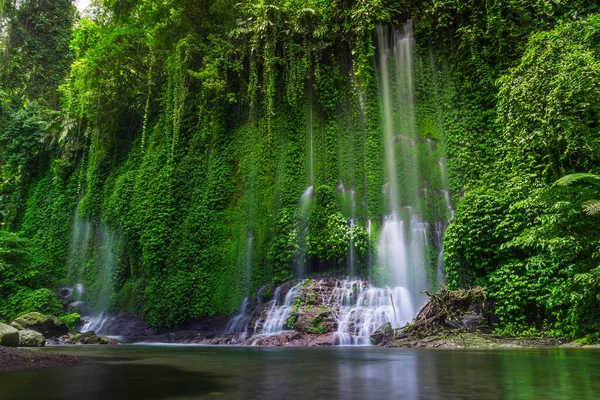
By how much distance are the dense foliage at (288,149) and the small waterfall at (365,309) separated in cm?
111

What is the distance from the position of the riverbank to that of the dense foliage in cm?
922

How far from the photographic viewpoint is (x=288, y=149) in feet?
57.0

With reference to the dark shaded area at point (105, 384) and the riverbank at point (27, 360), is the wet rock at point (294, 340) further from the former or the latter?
the dark shaded area at point (105, 384)

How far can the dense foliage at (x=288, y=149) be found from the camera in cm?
1126

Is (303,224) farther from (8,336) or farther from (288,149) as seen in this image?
(8,336)

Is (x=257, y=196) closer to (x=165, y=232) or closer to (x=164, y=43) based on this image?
(x=165, y=232)

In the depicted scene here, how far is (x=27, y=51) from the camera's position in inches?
1055

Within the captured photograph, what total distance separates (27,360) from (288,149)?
12.7 metres

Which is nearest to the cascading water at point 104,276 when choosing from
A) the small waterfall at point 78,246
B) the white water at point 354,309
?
the small waterfall at point 78,246

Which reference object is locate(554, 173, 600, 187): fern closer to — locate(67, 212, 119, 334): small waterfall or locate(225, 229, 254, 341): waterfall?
locate(225, 229, 254, 341): waterfall

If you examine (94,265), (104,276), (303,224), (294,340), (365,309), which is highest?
(303,224)

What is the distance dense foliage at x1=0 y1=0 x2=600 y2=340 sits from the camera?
36.9 feet

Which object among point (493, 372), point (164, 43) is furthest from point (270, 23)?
point (493, 372)

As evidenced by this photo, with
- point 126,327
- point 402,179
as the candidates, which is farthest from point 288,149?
point 126,327
